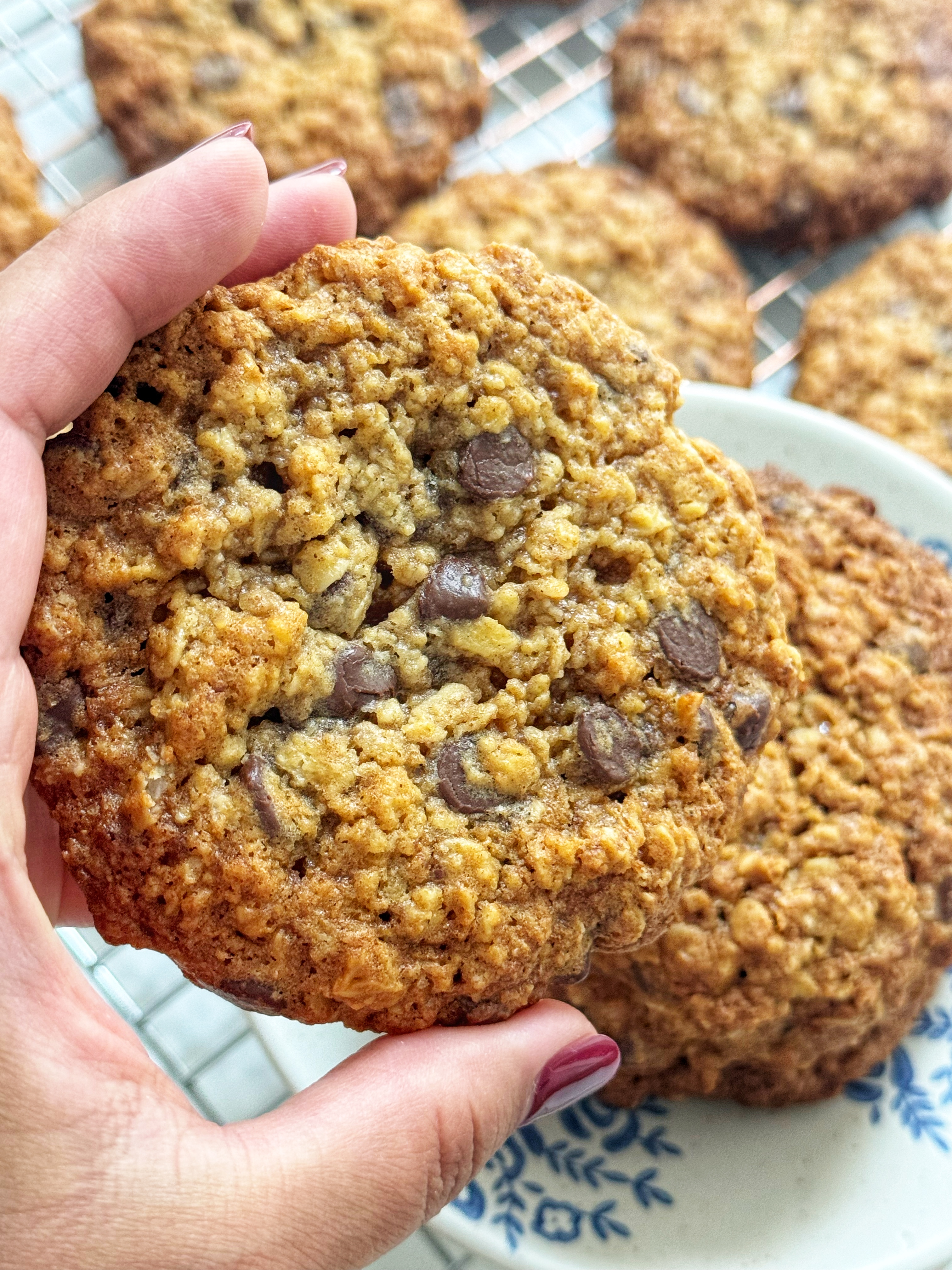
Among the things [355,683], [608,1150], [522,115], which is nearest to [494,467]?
[355,683]

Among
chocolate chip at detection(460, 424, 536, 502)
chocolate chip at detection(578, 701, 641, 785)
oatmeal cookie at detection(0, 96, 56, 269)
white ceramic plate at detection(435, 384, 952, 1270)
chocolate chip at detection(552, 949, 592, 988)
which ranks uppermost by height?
oatmeal cookie at detection(0, 96, 56, 269)

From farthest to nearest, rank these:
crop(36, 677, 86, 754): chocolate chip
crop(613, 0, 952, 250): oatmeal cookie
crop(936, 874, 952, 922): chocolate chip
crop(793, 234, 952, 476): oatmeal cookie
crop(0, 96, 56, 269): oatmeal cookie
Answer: crop(613, 0, 952, 250): oatmeal cookie
crop(793, 234, 952, 476): oatmeal cookie
crop(0, 96, 56, 269): oatmeal cookie
crop(936, 874, 952, 922): chocolate chip
crop(36, 677, 86, 754): chocolate chip

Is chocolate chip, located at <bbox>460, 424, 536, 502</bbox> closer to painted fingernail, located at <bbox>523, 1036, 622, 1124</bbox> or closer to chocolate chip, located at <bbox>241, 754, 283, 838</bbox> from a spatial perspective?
chocolate chip, located at <bbox>241, 754, 283, 838</bbox>

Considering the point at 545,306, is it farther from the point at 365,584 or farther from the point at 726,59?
the point at 726,59

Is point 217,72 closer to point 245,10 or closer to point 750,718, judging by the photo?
point 245,10

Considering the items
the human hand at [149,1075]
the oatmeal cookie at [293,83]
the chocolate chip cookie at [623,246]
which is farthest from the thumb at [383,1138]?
the oatmeal cookie at [293,83]

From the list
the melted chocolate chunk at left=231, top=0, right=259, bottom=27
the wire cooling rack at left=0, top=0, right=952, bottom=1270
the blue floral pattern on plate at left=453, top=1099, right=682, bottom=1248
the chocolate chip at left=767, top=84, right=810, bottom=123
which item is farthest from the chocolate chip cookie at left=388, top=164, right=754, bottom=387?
the blue floral pattern on plate at left=453, top=1099, right=682, bottom=1248

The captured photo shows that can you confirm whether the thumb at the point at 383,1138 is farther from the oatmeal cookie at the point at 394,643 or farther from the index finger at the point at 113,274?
the index finger at the point at 113,274
